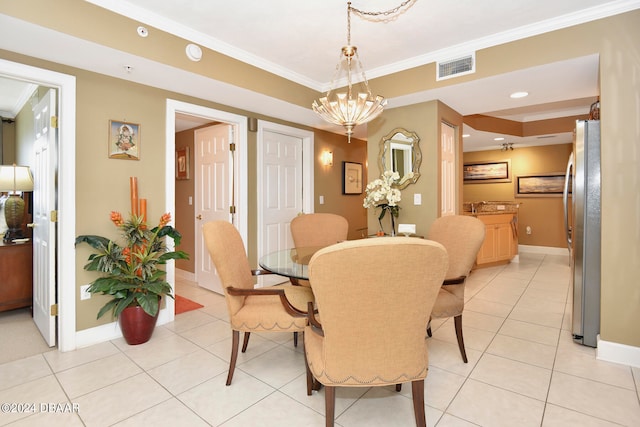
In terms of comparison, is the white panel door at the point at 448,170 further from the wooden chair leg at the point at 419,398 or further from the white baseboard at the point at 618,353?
the wooden chair leg at the point at 419,398

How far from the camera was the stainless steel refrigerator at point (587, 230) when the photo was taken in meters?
2.43

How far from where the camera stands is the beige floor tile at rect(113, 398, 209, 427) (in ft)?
5.47

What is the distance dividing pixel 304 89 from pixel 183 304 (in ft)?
9.08

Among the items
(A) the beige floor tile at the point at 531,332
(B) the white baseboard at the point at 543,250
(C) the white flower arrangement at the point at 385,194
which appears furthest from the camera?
(B) the white baseboard at the point at 543,250

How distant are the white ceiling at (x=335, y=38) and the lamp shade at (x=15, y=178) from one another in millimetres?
1043

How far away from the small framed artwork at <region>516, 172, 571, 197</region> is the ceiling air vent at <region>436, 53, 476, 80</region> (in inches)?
194

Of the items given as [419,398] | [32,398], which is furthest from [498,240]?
[32,398]

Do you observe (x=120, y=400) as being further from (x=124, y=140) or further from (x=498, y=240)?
(x=498, y=240)

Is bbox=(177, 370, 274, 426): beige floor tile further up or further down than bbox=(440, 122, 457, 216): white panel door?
further down

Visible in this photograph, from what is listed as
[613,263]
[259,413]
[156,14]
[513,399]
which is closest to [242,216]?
[156,14]

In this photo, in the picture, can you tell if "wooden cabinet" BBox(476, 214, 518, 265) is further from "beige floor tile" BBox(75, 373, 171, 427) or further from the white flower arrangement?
"beige floor tile" BBox(75, 373, 171, 427)

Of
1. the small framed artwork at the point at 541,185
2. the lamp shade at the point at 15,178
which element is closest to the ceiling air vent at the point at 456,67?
the lamp shade at the point at 15,178

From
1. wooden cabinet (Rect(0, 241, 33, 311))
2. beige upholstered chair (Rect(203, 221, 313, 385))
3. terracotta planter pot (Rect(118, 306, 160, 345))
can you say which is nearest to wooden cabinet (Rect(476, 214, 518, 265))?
beige upholstered chair (Rect(203, 221, 313, 385))

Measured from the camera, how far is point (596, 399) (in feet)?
6.06
